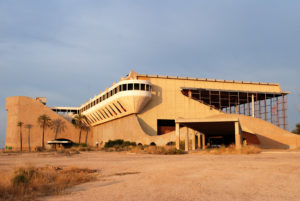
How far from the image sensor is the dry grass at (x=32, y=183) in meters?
8.89

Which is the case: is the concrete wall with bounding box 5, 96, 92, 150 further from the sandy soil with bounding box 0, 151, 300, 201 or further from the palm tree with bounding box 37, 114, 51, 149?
the sandy soil with bounding box 0, 151, 300, 201

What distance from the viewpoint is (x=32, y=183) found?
10.1m

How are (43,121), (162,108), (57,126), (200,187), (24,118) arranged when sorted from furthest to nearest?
(57,126) → (43,121) → (24,118) → (162,108) → (200,187)

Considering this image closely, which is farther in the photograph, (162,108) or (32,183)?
(162,108)

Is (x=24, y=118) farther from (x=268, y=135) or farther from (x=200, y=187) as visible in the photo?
(x=200, y=187)

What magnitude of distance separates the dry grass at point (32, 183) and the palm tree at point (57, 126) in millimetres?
79030

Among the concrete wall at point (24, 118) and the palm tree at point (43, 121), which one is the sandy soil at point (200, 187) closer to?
the palm tree at point (43, 121)

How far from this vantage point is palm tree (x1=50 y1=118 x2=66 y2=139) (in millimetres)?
87625

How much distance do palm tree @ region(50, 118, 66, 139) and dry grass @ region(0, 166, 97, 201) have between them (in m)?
79.0

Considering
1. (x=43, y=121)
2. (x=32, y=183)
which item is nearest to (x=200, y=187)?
(x=32, y=183)

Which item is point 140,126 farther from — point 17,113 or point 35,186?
point 35,186

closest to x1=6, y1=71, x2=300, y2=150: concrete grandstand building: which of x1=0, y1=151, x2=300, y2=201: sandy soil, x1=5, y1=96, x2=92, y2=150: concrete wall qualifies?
x1=5, y1=96, x2=92, y2=150: concrete wall

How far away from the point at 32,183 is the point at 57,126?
3226 inches

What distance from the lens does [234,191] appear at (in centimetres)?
891
